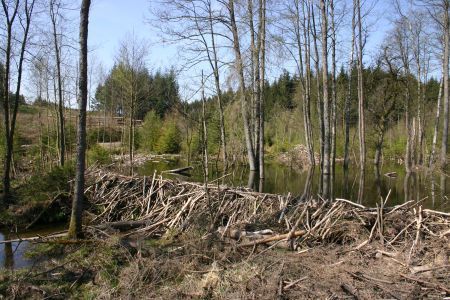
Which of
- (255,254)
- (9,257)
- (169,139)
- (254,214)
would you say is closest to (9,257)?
(9,257)

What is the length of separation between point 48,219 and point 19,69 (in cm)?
598

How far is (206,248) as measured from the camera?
6348mm

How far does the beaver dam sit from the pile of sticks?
0.02m

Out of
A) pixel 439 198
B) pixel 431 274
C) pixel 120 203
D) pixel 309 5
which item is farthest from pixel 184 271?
pixel 309 5

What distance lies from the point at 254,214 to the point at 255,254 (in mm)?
2004

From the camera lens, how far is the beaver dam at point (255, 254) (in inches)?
194

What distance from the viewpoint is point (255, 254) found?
6.27 meters

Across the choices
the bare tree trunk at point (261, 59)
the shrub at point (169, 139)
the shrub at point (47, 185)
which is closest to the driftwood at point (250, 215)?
the shrub at point (47, 185)

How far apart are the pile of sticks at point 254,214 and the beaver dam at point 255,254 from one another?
2 cm

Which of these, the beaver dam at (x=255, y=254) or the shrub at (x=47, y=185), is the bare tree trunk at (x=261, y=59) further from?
the beaver dam at (x=255, y=254)

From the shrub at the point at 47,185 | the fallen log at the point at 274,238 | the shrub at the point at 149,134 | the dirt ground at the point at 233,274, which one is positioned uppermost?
the shrub at the point at 149,134

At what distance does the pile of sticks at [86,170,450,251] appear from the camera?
6.80 meters

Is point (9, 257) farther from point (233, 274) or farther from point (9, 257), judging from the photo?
point (233, 274)

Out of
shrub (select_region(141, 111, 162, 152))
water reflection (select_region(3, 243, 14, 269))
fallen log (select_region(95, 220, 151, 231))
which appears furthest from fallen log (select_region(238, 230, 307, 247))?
shrub (select_region(141, 111, 162, 152))
